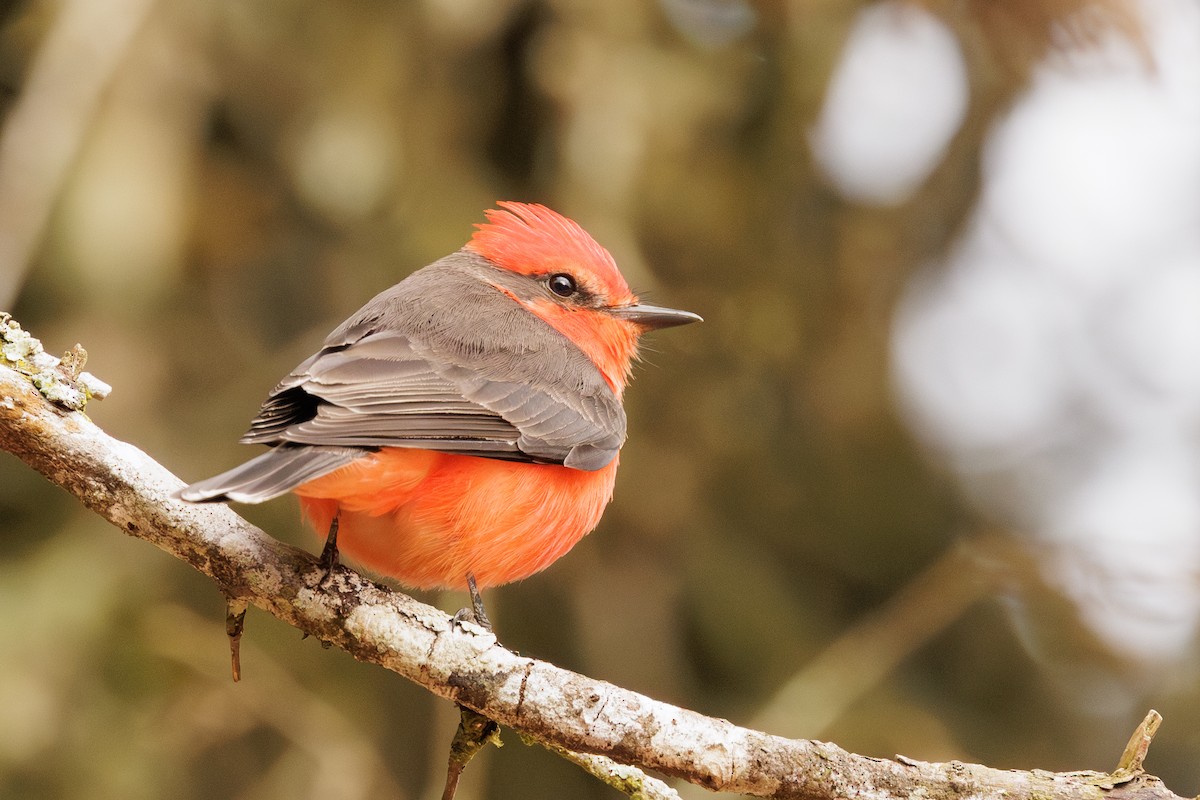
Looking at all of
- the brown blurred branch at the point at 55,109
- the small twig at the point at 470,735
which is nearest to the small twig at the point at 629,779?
the small twig at the point at 470,735

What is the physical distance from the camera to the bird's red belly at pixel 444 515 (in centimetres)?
323

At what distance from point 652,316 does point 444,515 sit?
1414mm

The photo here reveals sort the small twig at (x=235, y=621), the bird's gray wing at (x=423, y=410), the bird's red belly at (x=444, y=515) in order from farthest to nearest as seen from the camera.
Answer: the bird's red belly at (x=444, y=515) < the bird's gray wing at (x=423, y=410) < the small twig at (x=235, y=621)

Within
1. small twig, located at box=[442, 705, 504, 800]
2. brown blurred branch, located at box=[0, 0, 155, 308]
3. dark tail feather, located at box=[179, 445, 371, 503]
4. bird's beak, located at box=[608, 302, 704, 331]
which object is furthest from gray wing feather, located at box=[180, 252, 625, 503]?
brown blurred branch, located at box=[0, 0, 155, 308]

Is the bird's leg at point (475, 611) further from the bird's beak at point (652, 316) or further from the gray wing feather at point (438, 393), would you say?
the bird's beak at point (652, 316)

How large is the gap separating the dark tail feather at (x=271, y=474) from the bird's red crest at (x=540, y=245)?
152 cm

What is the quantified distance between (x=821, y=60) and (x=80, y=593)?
3586 millimetres

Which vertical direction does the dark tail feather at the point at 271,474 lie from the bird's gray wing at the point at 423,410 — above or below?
below

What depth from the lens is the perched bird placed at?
10.2ft

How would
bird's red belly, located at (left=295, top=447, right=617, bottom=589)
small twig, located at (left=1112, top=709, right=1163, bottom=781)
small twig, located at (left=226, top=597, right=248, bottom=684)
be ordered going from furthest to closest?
bird's red belly, located at (left=295, top=447, right=617, bottom=589), small twig, located at (left=226, top=597, right=248, bottom=684), small twig, located at (left=1112, top=709, right=1163, bottom=781)

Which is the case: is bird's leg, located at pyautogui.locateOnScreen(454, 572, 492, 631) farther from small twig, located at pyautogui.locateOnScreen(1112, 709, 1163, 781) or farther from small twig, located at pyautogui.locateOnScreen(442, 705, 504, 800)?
small twig, located at pyautogui.locateOnScreen(1112, 709, 1163, 781)

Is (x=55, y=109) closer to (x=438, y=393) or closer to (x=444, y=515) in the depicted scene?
(x=438, y=393)

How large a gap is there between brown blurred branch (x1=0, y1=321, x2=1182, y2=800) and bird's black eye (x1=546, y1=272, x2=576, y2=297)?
5.95 ft

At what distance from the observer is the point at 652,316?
4.50 meters
